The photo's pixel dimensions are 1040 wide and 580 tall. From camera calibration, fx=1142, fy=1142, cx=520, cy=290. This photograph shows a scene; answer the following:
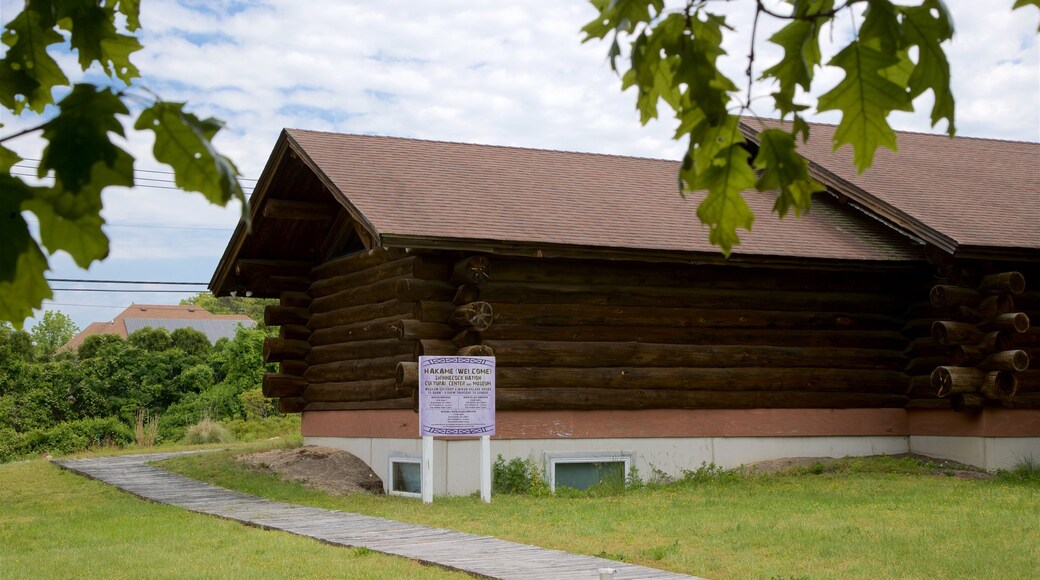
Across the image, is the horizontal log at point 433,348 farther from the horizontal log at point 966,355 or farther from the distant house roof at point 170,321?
the distant house roof at point 170,321

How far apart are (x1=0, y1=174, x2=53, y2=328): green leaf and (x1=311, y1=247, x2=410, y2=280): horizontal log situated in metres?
12.9

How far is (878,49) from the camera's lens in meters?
2.67

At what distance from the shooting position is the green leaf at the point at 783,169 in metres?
2.75

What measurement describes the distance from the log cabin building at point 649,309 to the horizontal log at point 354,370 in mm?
55

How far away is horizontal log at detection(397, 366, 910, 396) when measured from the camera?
15.5m

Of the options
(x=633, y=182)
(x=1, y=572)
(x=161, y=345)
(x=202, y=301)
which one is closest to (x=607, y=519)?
(x=1, y=572)

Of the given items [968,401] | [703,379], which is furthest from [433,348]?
[968,401]

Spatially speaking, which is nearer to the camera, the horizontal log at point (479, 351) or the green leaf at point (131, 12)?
the green leaf at point (131, 12)

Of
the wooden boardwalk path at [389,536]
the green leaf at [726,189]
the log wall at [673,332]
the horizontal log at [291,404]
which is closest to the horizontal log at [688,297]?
the log wall at [673,332]

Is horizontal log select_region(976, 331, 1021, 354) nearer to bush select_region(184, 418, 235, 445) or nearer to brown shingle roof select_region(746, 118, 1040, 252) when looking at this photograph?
brown shingle roof select_region(746, 118, 1040, 252)

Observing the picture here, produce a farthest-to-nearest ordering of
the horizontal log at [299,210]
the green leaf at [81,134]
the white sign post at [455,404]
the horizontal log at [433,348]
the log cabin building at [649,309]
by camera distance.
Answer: the horizontal log at [299,210]
the log cabin building at [649,309]
the horizontal log at [433,348]
the white sign post at [455,404]
the green leaf at [81,134]

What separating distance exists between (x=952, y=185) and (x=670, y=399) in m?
6.76

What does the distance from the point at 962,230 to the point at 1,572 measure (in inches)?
507

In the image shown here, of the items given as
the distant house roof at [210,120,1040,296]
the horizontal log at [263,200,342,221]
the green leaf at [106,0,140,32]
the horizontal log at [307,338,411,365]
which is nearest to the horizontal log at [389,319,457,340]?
the horizontal log at [307,338,411,365]
